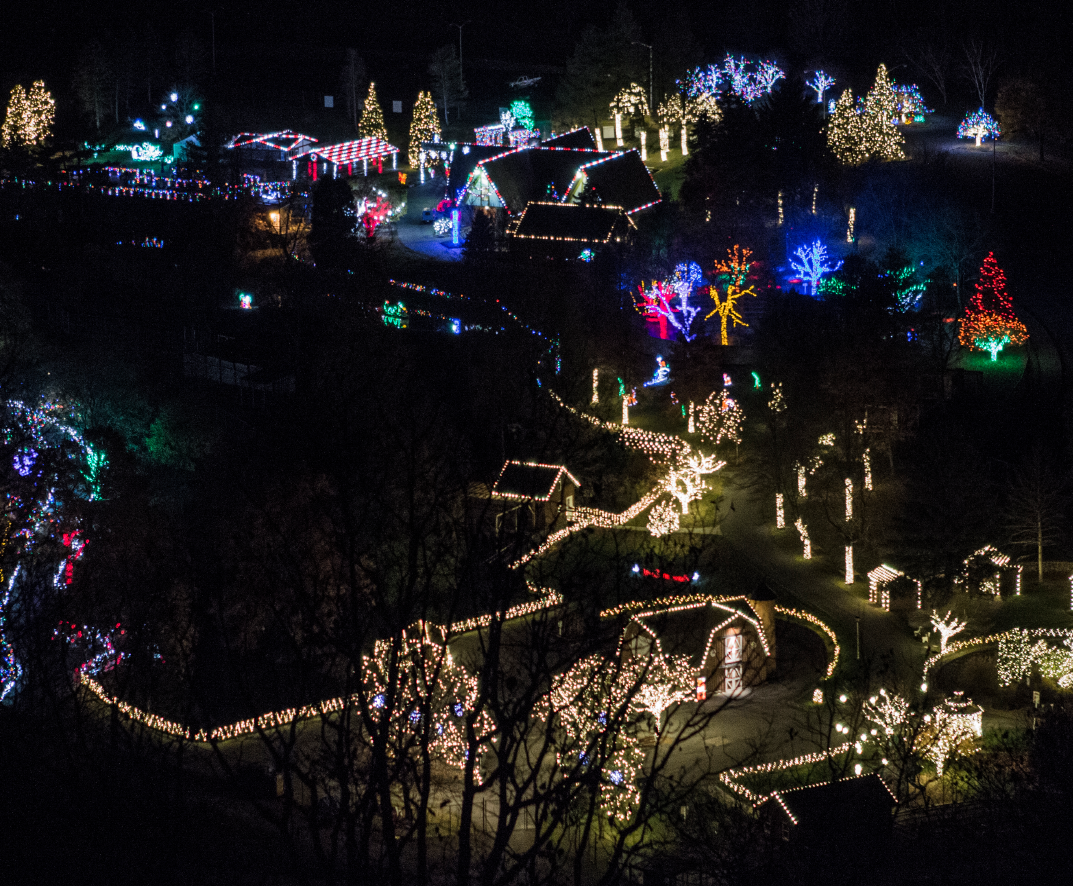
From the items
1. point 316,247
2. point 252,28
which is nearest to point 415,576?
point 316,247

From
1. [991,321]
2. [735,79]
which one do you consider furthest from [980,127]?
[991,321]

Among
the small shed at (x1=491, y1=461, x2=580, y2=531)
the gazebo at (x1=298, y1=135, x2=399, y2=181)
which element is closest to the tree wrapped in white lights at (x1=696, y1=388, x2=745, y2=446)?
the small shed at (x1=491, y1=461, x2=580, y2=531)

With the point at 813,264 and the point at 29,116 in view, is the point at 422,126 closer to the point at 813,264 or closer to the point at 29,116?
the point at 29,116

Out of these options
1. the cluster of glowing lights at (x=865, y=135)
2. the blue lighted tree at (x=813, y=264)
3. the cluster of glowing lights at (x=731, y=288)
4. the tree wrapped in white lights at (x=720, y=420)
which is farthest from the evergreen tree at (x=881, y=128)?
the tree wrapped in white lights at (x=720, y=420)

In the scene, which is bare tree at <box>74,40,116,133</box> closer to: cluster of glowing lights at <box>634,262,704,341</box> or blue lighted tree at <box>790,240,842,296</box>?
cluster of glowing lights at <box>634,262,704,341</box>

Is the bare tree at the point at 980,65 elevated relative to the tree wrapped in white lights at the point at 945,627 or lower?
elevated

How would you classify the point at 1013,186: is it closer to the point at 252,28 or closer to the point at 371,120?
the point at 371,120

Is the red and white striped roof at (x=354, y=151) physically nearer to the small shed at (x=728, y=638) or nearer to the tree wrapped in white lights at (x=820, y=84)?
the tree wrapped in white lights at (x=820, y=84)
